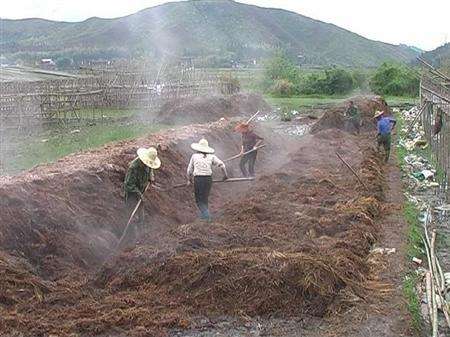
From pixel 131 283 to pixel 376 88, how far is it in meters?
43.8

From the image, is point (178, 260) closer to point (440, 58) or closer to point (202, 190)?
point (202, 190)

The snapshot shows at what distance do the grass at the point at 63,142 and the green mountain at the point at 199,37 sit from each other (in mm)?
40781

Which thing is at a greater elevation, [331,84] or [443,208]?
[443,208]

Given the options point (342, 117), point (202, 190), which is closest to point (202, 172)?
point (202, 190)

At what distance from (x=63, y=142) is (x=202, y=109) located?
10189 millimetres

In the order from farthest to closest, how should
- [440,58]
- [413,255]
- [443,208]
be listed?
[440,58] < [443,208] < [413,255]

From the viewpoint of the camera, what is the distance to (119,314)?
6.61 metres

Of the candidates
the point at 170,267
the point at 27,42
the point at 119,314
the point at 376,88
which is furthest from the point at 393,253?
the point at 27,42

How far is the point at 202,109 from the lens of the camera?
27.5m

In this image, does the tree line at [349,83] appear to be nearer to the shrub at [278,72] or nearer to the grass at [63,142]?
the shrub at [278,72]

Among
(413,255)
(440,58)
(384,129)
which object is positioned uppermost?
(440,58)

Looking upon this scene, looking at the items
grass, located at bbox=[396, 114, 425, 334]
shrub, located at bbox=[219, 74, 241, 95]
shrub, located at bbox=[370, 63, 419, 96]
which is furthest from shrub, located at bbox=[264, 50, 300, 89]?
grass, located at bbox=[396, 114, 425, 334]

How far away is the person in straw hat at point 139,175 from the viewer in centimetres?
940

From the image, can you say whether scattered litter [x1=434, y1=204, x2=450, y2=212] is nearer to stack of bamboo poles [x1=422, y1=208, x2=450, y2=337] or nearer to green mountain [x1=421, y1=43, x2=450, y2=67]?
stack of bamboo poles [x1=422, y1=208, x2=450, y2=337]
